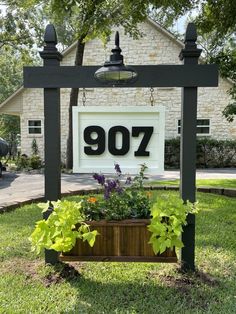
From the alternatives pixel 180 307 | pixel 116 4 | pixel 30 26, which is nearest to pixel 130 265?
pixel 180 307

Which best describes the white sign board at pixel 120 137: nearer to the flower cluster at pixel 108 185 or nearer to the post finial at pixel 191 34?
the flower cluster at pixel 108 185

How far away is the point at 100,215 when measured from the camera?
310 centimetres

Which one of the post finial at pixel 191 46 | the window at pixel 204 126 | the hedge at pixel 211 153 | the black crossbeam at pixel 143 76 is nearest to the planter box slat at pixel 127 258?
the black crossbeam at pixel 143 76

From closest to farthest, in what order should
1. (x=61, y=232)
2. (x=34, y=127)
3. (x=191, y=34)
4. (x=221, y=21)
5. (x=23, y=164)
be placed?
(x=61, y=232), (x=191, y=34), (x=221, y=21), (x=23, y=164), (x=34, y=127)

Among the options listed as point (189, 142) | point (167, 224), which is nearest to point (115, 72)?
point (189, 142)

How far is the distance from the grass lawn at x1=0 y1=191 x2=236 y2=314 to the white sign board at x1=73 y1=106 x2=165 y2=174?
480mm

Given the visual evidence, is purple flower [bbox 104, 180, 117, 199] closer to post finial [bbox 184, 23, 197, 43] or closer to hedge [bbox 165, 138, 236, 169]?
post finial [bbox 184, 23, 197, 43]

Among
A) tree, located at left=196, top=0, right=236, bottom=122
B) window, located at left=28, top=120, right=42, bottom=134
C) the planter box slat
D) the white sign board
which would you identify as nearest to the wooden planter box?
the planter box slat

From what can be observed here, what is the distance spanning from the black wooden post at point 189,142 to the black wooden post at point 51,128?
46.7 inches

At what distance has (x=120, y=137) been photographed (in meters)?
3.09

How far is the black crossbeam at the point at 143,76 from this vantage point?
3.01 m

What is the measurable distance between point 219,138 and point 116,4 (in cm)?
1120

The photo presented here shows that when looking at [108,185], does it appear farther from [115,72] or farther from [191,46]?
[191,46]

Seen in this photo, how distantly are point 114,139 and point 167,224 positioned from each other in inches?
35.6
